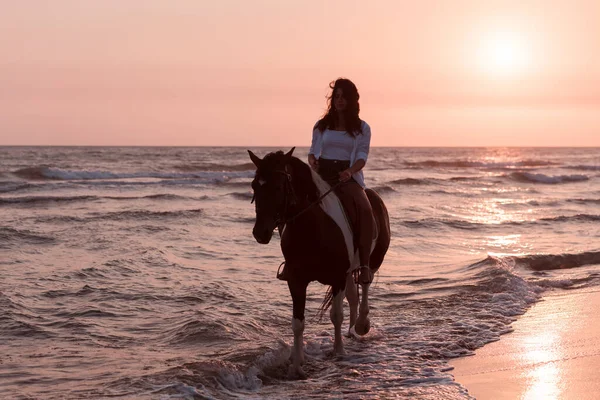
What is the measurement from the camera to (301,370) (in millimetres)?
7375

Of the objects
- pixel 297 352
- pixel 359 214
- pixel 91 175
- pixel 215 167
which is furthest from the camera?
pixel 215 167

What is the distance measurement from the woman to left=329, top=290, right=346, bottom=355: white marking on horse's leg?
0.37 m

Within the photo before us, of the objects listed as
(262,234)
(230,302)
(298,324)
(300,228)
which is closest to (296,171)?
(300,228)

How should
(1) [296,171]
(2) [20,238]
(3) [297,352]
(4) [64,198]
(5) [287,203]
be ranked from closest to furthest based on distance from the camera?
1. (5) [287,203]
2. (1) [296,171]
3. (3) [297,352]
4. (2) [20,238]
5. (4) [64,198]

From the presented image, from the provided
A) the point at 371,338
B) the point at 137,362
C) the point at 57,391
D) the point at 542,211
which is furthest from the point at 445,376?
the point at 542,211

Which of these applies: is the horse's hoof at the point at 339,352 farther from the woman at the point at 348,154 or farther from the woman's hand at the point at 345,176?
the woman's hand at the point at 345,176

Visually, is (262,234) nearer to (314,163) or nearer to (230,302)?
(314,163)

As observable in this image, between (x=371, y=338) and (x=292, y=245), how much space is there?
2.29 metres

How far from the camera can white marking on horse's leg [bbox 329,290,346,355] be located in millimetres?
7657

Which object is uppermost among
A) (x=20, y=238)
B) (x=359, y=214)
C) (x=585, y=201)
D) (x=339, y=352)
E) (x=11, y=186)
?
(x=359, y=214)

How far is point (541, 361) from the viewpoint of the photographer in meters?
7.61

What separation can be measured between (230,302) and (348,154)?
362 centimetres

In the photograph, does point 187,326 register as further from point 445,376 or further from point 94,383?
point 445,376

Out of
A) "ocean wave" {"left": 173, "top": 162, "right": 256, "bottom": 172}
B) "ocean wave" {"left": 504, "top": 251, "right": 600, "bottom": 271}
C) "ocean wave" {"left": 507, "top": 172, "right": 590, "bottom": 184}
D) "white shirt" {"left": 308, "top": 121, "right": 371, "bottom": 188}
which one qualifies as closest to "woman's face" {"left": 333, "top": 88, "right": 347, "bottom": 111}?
"white shirt" {"left": 308, "top": 121, "right": 371, "bottom": 188}
